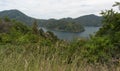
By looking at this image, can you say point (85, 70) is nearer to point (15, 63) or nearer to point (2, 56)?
point (15, 63)

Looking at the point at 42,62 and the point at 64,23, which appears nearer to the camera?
the point at 42,62

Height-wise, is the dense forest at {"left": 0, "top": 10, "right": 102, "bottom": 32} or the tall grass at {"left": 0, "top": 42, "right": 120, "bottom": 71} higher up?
the tall grass at {"left": 0, "top": 42, "right": 120, "bottom": 71}

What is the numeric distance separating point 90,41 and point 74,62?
3.41 m

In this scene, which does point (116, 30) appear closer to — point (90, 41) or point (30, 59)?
point (90, 41)

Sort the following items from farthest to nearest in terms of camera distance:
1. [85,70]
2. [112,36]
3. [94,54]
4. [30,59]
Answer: [112,36], [94,54], [30,59], [85,70]

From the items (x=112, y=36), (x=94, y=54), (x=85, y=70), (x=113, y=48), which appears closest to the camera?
(x=85, y=70)

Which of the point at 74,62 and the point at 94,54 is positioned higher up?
the point at 74,62

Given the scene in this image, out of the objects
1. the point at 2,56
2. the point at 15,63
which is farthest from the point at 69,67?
the point at 2,56

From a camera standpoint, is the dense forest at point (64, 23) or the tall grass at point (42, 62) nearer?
the tall grass at point (42, 62)

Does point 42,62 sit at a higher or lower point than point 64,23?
higher

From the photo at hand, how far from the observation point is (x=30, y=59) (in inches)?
151

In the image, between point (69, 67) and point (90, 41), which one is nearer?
point (69, 67)

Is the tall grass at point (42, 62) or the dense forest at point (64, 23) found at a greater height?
the tall grass at point (42, 62)

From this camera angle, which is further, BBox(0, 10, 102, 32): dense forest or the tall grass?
BBox(0, 10, 102, 32): dense forest
